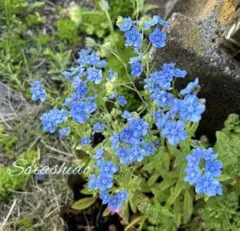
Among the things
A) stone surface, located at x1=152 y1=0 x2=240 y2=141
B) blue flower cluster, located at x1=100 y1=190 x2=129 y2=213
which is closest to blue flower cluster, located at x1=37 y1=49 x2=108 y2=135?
blue flower cluster, located at x1=100 y1=190 x2=129 y2=213

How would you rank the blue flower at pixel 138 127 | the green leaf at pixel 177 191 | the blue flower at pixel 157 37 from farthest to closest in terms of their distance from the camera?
the green leaf at pixel 177 191, the blue flower at pixel 157 37, the blue flower at pixel 138 127

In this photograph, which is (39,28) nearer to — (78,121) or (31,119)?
(31,119)

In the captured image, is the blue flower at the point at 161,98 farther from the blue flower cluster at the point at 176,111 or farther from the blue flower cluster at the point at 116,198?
the blue flower cluster at the point at 116,198

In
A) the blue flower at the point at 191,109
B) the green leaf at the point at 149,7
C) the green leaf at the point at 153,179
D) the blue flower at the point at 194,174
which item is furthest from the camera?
the green leaf at the point at 149,7

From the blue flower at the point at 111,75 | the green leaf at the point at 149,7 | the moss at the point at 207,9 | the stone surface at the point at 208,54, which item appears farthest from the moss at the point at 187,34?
the blue flower at the point at 111,75

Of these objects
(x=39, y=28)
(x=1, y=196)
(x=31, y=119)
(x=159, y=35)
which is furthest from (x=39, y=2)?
(x=159, y=35)

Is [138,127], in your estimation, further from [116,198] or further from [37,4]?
[37,4]

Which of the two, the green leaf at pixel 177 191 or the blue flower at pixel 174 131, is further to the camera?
the green leaf at pixel 177 191
